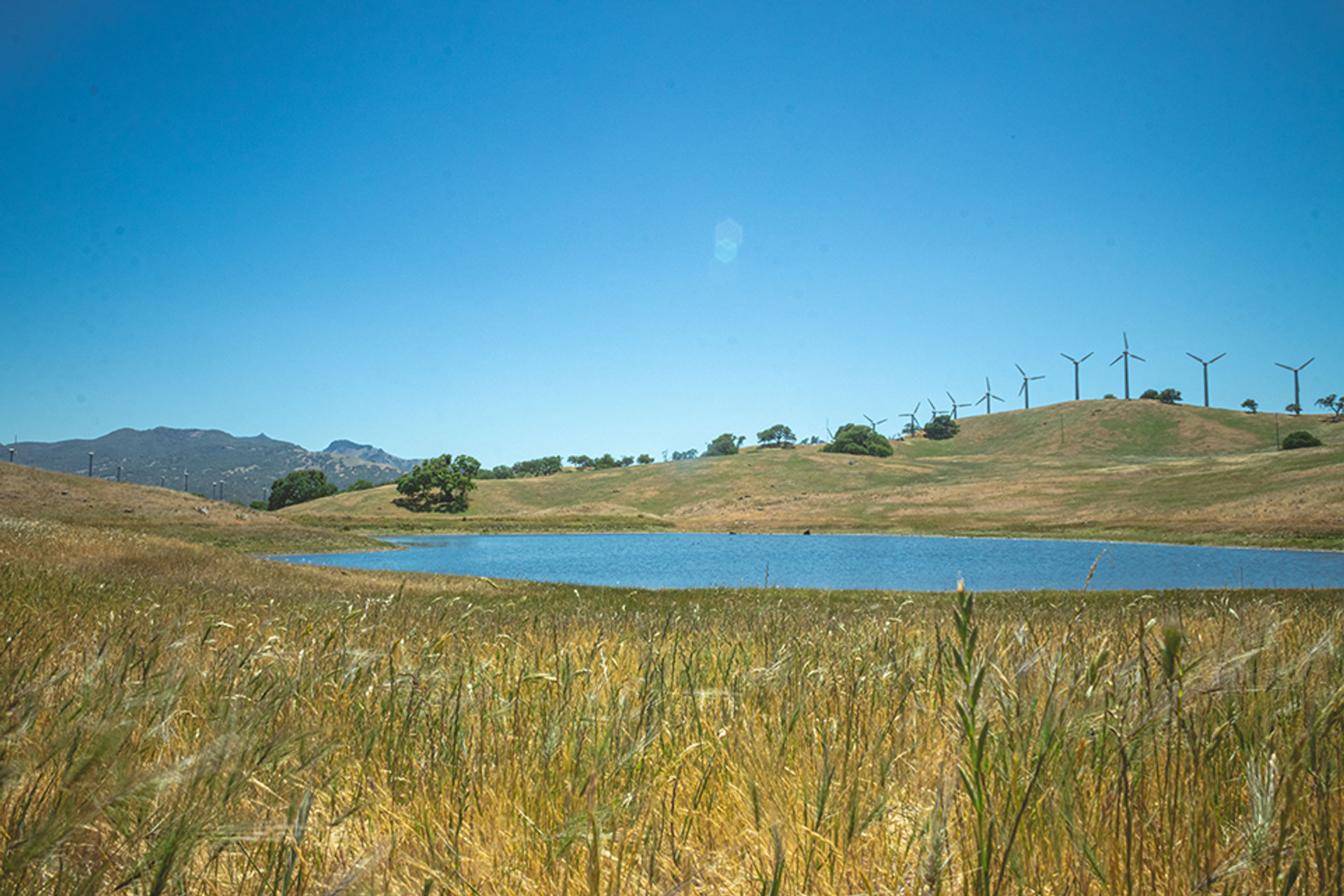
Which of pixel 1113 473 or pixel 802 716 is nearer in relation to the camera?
pixel 802 716

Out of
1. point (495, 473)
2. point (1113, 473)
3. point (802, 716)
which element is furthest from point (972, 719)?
point (495, 473)

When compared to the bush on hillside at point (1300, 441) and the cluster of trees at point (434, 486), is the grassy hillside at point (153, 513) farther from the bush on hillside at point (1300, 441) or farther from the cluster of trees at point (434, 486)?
the bush on hillside at point (1300, 441)

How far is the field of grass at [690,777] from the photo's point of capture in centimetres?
151

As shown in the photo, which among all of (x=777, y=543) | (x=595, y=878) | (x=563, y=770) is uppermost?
(x=595, y=878)

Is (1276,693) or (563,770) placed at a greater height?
(1276,693)

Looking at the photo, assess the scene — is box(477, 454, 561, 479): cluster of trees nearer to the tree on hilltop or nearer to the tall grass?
the tree on hilltop

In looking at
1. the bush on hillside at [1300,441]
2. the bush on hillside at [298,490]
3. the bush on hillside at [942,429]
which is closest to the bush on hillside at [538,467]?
the bush on hillside at [298,490]

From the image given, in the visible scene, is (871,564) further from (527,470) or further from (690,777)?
(527,470)

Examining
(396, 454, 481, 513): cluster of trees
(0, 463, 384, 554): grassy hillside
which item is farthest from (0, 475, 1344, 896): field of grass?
(396, 454, 481, 513): cluster of trees

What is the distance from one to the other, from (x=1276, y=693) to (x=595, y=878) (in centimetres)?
274

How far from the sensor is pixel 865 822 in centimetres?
179

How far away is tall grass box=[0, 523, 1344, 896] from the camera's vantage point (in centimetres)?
151

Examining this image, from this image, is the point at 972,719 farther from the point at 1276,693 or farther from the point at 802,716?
the point at 1276,693

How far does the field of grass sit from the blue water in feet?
65.2
